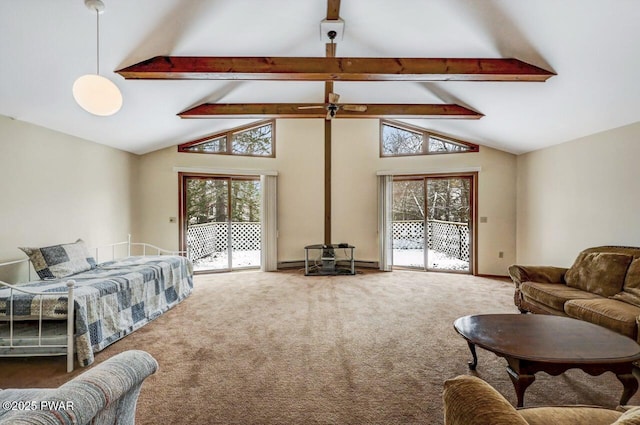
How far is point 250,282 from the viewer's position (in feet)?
18.7

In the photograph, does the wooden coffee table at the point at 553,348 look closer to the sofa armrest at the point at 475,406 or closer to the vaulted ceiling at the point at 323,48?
the sofa armrest at the point at 475,406

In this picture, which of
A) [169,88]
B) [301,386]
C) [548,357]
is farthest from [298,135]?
[548,357]

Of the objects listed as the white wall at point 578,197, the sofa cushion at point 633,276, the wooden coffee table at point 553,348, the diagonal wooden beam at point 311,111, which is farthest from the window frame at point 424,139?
the wooden coffee table at point 553,348

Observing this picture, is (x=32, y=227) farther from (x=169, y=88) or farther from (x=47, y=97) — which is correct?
(x=169, y=88)

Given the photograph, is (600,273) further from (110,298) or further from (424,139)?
(110,298)

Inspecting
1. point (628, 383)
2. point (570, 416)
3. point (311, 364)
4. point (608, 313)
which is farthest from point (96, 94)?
point (608, 313)

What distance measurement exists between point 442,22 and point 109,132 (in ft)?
15.5

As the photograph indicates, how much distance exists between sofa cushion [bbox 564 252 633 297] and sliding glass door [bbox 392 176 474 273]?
8.14ft

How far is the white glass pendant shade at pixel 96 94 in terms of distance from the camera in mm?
2064

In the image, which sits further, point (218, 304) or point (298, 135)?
point (298, 135)

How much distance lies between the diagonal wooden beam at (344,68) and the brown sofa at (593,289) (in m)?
2.23

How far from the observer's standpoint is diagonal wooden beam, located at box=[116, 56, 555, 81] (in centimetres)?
337

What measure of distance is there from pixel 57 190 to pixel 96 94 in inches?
112

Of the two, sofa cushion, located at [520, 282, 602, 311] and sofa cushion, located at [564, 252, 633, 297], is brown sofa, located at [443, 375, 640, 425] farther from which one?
sofa cushion, located at [564, 252, 633, 297]
